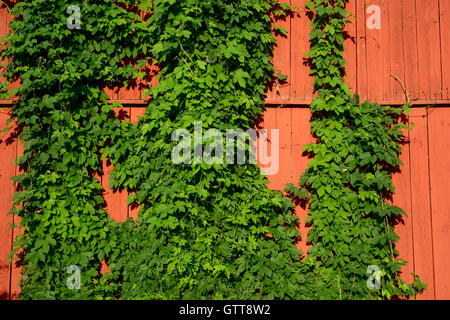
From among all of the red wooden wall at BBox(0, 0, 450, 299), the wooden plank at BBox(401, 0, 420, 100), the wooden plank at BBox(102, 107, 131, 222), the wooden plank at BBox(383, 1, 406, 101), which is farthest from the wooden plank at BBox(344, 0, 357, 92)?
the wooden plank at BBox(102, 107, 131, 222)

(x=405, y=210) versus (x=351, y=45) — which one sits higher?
(x=351, y=45)

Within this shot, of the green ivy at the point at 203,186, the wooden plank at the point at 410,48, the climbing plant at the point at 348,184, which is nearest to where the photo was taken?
the green ivy at the point at 203,186

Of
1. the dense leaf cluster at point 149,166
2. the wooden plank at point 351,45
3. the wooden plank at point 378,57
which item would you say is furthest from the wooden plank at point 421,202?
the dense leaf cluster at point 149,166

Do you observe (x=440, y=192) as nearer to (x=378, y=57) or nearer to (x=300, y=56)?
(x=378, y=57)

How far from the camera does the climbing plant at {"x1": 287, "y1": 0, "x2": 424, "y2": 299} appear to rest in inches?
120

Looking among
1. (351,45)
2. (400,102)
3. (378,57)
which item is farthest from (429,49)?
(351,45)

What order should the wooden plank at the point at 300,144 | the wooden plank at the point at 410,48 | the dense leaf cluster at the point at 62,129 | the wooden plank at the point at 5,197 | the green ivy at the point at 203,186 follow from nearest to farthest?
the green ivy at the point at 203,186
the dense leaf cluster at the point at 62,129
the wooden plank at the point at 5,197
the wooden plank at the point at 300,144
the wooden plank at the point at 410,48

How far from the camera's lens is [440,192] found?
131 inches

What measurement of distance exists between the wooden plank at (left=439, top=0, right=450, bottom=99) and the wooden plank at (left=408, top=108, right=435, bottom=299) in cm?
36

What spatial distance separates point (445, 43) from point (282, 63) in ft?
5.98

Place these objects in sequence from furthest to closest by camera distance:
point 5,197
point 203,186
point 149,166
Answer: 1. point 5,197
2. point 149,166
3. point 203,186

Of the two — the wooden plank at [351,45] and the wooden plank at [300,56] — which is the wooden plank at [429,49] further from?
the wooden plank at [300,56]

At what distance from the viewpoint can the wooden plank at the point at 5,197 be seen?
3180mm

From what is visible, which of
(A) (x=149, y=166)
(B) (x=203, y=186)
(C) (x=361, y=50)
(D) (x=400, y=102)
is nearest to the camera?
(B) (x=203, y=186)
